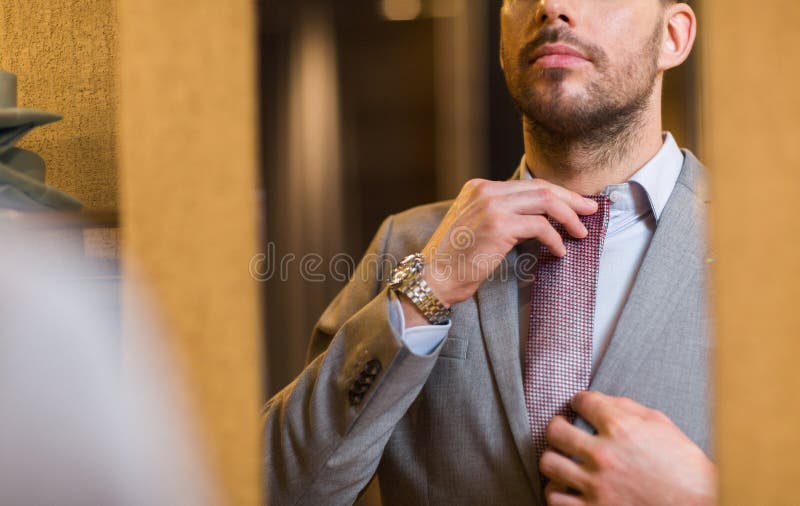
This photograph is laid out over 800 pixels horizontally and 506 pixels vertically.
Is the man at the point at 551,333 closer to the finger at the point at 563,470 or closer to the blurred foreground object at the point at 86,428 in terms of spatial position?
the finger at the point at 563,470

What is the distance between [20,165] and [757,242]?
23.6 inches

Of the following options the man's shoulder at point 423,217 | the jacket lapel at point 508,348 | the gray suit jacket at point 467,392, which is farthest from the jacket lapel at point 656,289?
the man's shoulder at point 423,217

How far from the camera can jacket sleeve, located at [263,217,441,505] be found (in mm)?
796

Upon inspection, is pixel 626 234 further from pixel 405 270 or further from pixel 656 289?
pixel 405 270

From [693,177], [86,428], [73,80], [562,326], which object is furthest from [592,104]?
[86,428]

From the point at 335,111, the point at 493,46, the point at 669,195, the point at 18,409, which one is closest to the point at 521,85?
the point at 669,195

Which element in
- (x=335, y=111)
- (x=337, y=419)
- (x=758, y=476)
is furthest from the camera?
(x=335, y=111)

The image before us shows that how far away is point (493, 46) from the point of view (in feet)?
6.95

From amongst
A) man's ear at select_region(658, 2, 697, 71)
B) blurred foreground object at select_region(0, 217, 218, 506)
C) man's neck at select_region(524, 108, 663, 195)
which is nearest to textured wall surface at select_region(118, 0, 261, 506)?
blurred foreground object at select_region(0, 217, 218, 506)

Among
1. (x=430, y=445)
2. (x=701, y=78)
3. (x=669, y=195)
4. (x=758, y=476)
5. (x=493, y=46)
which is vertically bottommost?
(x=430, y=445)

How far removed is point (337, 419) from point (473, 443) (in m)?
0.19

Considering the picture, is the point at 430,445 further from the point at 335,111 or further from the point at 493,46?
the point at 335,111

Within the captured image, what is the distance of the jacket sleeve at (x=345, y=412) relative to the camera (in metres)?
0.80

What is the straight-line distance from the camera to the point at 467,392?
36.1 inches
